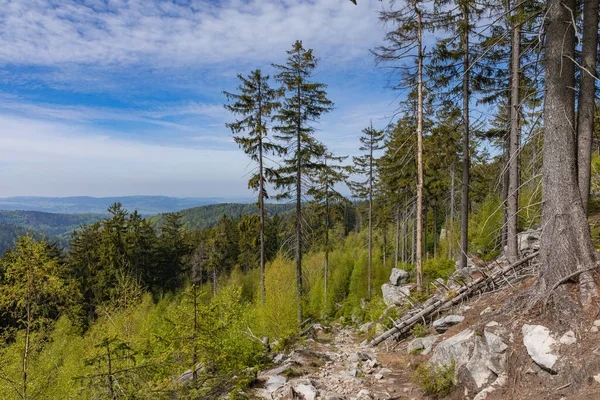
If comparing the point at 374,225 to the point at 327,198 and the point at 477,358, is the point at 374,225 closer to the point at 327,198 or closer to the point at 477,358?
the point at 327,198

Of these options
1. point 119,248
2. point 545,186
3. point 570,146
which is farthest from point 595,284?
point 119,248

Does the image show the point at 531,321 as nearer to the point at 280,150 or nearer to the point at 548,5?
the point at 548,5

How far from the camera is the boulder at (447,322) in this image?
23.2 ft

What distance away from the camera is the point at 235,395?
4.38 metres

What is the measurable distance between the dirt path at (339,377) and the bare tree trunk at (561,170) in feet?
10.4

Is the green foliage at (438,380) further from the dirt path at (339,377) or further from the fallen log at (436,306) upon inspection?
the fallen log at (436,306)

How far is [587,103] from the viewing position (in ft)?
15.4

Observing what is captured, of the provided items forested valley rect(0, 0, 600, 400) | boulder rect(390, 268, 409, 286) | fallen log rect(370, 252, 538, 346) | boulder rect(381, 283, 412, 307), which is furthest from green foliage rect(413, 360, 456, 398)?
boulder rect(390, 268, 409, 286)

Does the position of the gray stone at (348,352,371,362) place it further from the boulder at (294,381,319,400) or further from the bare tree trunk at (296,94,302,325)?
the bare tree trunk at (296,94,302,325)

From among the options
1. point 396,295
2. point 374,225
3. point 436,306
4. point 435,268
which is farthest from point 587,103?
point 374,225

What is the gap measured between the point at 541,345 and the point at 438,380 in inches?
67.4

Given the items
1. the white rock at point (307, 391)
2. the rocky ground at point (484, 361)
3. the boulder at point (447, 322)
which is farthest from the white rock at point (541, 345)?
the white rock at point (307, 391)

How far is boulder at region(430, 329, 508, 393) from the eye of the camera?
447 centimetres

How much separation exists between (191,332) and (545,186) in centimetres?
596
